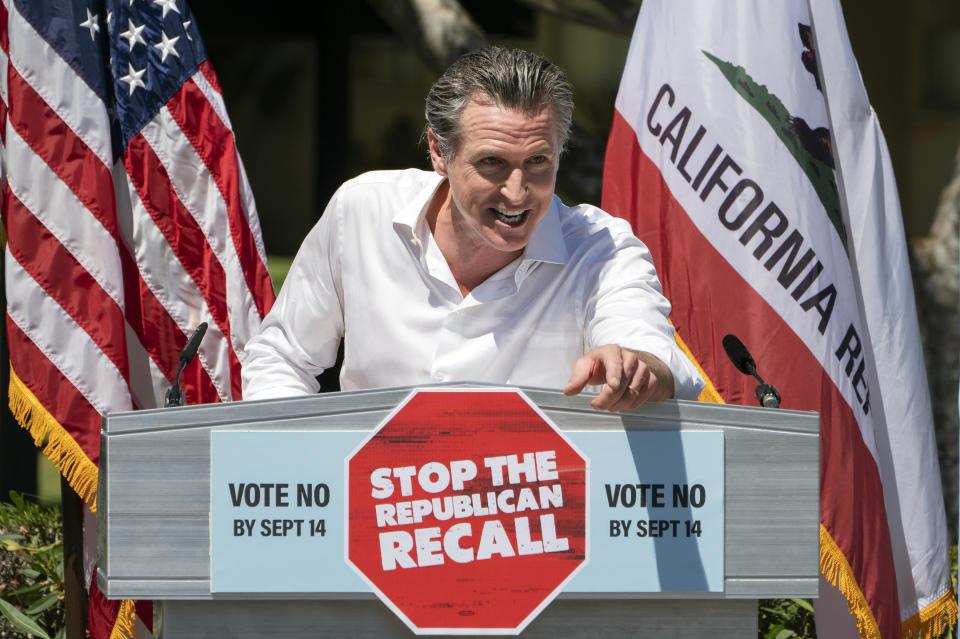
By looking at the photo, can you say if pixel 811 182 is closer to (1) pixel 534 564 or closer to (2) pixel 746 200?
(2) pixel 746 200

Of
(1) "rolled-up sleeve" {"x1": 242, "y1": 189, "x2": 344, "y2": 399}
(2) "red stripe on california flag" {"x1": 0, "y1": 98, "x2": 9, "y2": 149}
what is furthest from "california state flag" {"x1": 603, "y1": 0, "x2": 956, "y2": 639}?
(2) "red stripe on california flag" {"x1": 0, "y1": 98, "x2": 9, "y2": 149}

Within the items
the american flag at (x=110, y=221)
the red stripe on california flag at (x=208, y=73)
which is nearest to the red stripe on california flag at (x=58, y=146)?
the american flag at (x=110, y=221)

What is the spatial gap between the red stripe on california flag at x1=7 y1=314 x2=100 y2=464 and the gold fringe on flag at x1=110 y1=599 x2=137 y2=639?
1.40 feet

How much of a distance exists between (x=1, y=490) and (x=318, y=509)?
208 inches

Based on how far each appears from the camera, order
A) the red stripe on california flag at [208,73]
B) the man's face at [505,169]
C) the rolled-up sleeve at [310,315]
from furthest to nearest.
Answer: the red stripe on california flag at [208,73], the rolled-up sleeve at [310,315], the man's face at [505,169]

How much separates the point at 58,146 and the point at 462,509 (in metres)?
2.41

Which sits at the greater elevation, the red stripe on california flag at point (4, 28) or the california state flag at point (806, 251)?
the red stripe on california flag at point (4, 28)

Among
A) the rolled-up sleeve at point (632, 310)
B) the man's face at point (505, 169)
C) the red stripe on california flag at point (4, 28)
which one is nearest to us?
the rolled-up sleeve at point (632, 310)

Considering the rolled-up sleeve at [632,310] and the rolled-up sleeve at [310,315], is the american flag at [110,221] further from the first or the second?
the rolled-up sleeve at [632,310]

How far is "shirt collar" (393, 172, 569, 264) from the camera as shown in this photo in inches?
95.4

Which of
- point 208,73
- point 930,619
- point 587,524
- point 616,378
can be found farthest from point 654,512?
point 208,73

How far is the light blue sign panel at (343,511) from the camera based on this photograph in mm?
1687

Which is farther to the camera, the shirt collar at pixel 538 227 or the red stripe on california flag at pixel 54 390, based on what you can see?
the red stripe on california flag at pixel 54 390

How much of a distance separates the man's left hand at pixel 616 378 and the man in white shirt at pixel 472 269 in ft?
0.95
